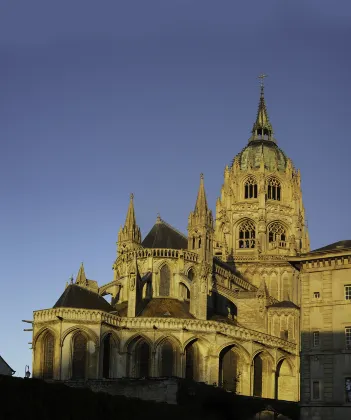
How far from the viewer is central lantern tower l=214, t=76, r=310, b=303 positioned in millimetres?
113438

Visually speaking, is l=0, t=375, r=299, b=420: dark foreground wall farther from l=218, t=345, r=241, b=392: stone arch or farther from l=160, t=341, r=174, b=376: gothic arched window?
l=160, t=341, r=174, b=376: gothic arched window

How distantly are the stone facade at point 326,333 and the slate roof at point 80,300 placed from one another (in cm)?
2783

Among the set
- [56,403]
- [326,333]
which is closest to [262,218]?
[326,333]

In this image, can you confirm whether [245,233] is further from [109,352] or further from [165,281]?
[109,352]

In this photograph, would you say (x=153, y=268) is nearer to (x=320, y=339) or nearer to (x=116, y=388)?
(x=116, y=388)

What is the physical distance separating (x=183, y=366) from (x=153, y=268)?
1587cm

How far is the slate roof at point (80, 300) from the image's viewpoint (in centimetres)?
8244

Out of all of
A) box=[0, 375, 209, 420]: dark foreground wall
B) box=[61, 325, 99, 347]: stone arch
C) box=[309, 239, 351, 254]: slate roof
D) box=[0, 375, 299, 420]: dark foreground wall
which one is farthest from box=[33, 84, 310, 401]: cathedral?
box=[0, 375, 209, 420]: dark foreground wall

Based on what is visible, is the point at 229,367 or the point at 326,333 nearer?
the point at 326,333

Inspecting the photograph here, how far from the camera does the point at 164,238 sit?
→ 101062 millimetres

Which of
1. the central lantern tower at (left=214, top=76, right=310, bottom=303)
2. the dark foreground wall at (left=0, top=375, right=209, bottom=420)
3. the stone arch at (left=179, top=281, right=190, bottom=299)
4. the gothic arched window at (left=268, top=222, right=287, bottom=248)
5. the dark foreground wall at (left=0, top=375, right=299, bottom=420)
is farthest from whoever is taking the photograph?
the gothic arched window at (left=268, top=222, right=287, bottom=248)

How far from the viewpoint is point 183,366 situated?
8206 cm

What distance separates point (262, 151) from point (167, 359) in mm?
47493

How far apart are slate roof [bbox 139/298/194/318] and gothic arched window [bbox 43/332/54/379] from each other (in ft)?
34.0
